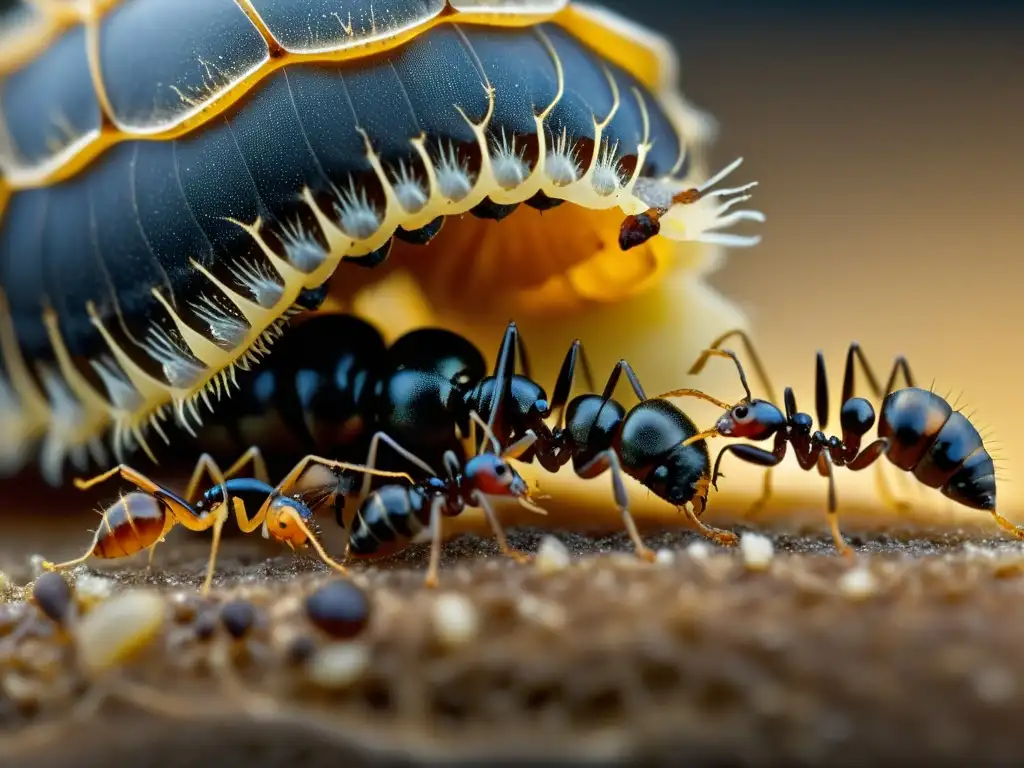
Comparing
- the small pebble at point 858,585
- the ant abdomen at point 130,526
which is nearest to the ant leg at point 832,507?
the small pebble at point 858,585

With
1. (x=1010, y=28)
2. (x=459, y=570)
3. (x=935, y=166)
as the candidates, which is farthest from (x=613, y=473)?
(x=1010, y=28)

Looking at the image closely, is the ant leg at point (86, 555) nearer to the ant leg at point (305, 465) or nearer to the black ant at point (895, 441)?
the ant leg at point (305, 465)

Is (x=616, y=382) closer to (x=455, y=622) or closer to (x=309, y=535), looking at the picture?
(x=309, y=535)

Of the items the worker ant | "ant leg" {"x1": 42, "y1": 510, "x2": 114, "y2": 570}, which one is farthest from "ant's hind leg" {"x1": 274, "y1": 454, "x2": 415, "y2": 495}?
"ant leg" {"x1": 42, "y1": 510, "x2": 114, "y2": 570}

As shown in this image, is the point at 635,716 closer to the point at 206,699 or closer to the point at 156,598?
the point at 206,699

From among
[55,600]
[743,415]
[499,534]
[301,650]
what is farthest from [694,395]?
[55,600]

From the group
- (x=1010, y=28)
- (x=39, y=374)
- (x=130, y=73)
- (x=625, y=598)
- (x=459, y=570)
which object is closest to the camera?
(x=625, y=598)
